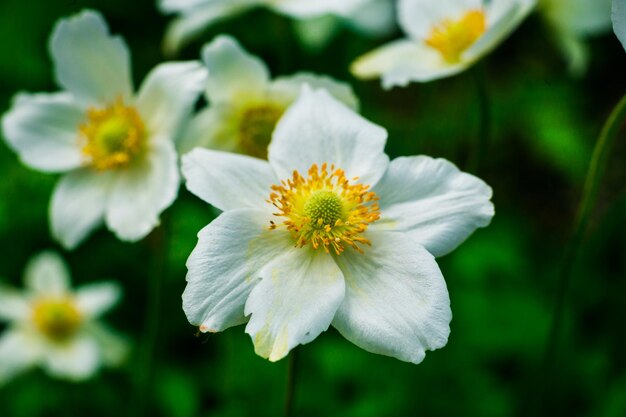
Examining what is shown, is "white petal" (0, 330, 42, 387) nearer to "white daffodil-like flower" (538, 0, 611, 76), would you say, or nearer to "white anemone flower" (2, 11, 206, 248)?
"white anemone flower" (2, 11, 206, 248)

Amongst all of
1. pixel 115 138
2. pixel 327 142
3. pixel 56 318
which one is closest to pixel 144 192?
pixel 115 138

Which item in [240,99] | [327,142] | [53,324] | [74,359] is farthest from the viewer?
[53,324]

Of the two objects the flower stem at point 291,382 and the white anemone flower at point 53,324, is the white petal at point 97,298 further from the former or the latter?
the flower stem at point 291,382

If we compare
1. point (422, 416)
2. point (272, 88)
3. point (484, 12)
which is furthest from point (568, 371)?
point (272, 88)

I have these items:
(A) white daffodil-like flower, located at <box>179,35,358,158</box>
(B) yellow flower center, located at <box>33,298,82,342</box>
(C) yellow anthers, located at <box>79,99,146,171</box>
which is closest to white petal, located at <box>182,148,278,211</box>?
(A) white daffodil-like flower, located at <box>179,35,358,158</box>

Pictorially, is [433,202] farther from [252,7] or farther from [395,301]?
[252,7]

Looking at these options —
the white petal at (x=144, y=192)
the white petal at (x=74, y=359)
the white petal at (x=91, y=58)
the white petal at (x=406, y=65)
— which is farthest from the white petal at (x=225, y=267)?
the white petal at (x=74, y=359)
